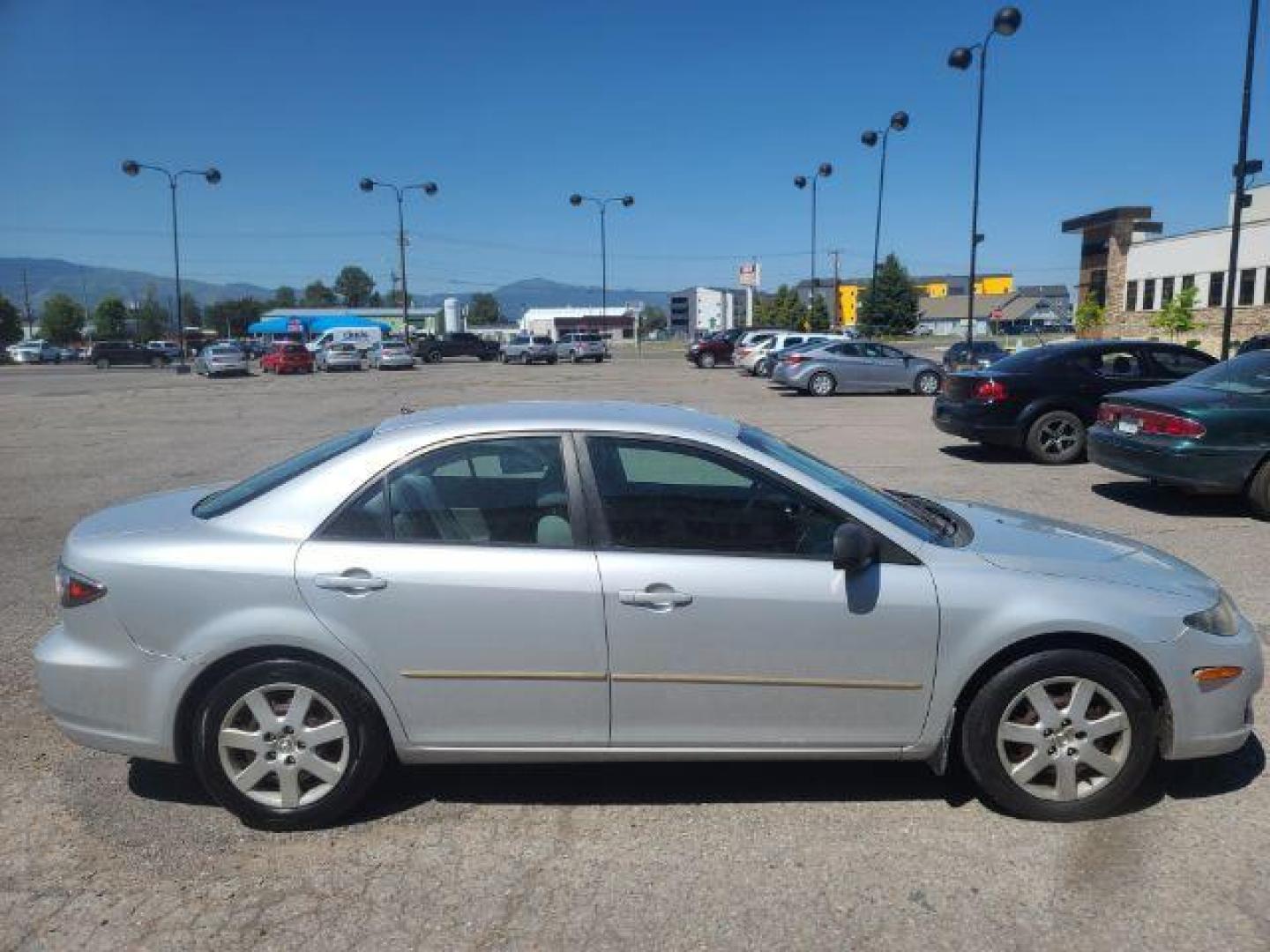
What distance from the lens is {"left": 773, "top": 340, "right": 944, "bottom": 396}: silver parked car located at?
2423 centimetres

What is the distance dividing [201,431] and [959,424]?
12544 millimetres

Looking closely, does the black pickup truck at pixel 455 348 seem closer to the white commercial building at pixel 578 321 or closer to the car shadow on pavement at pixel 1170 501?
the car shadow on pavement at pixel 1170 501

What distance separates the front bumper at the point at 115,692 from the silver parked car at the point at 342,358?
44846mm

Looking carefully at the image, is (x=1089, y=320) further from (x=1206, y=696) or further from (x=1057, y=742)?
(x=1057, y=742)

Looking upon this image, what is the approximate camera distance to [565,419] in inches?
141

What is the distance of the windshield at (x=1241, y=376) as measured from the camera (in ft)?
27.2

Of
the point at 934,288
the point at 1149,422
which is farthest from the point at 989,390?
the point at 934,288

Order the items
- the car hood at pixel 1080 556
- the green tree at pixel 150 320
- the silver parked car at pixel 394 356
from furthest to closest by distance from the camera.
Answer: the green tree at pixel 150 320
the silver parked car at pixel 394 356
the car hood at pixel 1080 556

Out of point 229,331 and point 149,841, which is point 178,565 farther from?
point 229,331

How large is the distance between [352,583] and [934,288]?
185 m

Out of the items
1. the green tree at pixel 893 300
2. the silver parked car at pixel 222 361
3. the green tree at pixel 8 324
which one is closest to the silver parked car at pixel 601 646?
the silver parked car at pixel 222 361

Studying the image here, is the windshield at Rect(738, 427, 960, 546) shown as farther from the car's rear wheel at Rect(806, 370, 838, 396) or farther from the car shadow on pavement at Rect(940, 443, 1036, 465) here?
the car's rear wheel at Rect(806, 370, 838, 396)

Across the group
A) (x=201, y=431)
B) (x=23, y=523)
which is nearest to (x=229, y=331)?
(x=201, y=431)

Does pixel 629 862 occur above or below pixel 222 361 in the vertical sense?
below
